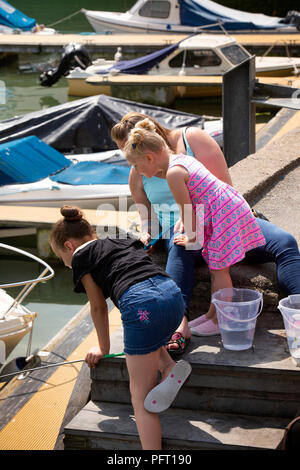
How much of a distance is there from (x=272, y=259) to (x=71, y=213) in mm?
1107

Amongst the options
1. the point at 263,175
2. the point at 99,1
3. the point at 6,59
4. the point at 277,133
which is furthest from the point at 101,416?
the point at 99,1

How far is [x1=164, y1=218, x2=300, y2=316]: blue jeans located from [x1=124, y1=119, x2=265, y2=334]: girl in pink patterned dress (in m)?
0.08

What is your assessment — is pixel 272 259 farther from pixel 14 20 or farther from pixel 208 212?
pixel 14 20

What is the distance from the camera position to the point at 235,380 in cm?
301

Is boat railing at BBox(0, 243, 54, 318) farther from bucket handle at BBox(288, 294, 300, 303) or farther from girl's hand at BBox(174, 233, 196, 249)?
bucket handle at BBox(288, 294, 300, 303)

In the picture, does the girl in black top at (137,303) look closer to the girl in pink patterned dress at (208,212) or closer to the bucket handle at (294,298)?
the girl in pink patterned dress at (208,212)

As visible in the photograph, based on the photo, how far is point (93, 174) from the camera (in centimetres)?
1009

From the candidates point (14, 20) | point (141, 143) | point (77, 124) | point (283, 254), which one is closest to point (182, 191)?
point (141, 143)

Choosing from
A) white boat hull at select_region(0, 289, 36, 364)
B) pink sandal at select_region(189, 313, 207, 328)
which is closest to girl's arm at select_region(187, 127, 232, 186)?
pink sandal at select_region(189, 313, 207, 328)

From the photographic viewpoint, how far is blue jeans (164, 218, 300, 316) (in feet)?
10.8

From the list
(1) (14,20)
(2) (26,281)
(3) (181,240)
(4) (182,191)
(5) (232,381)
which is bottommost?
(1) (14,20)

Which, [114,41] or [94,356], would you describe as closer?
[94,356]
